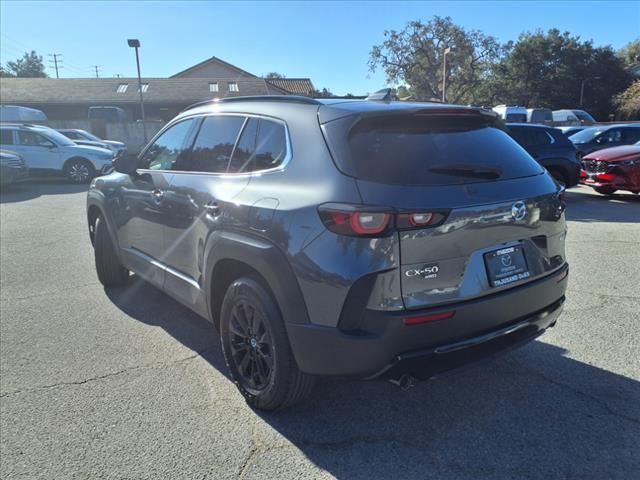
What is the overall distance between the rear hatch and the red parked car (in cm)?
882

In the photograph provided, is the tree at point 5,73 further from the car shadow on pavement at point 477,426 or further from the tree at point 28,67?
the car shadow on pavement at point 477,426

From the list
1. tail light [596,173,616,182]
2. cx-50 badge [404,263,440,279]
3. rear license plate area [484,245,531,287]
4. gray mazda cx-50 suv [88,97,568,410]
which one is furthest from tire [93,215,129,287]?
tail light [596,173,616,182]

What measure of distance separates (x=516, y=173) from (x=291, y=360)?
166 centimetres

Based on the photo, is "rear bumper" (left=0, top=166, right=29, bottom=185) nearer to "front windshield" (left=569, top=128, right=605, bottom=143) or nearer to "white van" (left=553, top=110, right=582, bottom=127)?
"front windshield" (left=569, top=128, right=605, bottom=143)

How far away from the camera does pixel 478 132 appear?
297 cm

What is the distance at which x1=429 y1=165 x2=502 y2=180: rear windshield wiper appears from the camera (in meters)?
2.53

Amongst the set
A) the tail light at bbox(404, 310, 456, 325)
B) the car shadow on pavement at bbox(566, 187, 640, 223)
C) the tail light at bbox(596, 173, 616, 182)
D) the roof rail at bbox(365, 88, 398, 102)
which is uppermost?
the roof rail at bbox(365, 88, 398, 102)

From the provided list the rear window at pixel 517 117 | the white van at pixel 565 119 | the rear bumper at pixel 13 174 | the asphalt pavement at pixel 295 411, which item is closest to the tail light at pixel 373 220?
the asphalt pavement at pixel 295 411

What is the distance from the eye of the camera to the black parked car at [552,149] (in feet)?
33.9

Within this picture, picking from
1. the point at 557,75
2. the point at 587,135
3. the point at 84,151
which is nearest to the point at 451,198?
the point at 587,135

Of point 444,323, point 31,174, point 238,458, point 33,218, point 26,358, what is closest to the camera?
point 444,323

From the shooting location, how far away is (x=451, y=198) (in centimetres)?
240

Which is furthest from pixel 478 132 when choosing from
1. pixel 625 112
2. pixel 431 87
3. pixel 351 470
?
pixel 431 87

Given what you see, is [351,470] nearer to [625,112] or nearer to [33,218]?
[33,218]
